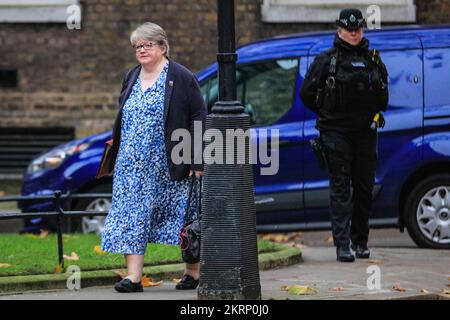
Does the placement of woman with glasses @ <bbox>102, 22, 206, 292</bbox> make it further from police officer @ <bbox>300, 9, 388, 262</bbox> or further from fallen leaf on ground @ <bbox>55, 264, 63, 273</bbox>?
police officer @ <bbox>300, 9, 388, 262</bbox>

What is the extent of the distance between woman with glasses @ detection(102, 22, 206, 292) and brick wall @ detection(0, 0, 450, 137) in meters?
8.32

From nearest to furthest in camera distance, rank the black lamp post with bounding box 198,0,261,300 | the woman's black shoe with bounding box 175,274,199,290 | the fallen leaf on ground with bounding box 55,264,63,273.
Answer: the black lamp post with bounding box 198,0,261,300
the woman's black shoe with bounding box 175,274,199,290
the fallen leaf on ground with bounding box 55,264,63,273

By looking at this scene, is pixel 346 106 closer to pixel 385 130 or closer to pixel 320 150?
pixel 320 150

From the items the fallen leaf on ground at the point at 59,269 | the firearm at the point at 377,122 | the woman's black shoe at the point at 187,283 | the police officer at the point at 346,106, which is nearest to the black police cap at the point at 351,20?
the police officer at the point at 346,106

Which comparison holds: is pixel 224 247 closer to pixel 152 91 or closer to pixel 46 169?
pixel 152 91

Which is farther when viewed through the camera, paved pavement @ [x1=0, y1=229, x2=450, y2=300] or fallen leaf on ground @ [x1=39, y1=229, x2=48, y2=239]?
fallen leaf on ground @ [x1=39, y1=229, x2=48, y2=239]

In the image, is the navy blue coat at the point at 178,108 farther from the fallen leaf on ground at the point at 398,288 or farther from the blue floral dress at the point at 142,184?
the fallen leaf on ground at the point at 398,288

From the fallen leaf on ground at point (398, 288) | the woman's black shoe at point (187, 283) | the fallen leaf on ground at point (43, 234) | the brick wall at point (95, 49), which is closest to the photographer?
the fallen leaf on ground at point (398, 288)

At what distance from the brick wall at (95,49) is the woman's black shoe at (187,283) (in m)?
8.50

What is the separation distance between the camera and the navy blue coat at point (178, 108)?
948cm

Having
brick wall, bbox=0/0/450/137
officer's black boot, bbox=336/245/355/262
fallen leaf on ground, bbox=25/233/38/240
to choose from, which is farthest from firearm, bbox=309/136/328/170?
brick wall, bbox=0/0/450/137

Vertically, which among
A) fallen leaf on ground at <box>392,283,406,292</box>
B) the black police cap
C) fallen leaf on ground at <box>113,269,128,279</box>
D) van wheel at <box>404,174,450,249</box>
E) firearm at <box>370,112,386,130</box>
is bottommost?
fallen leaf on ground at <box>392,283,406,292</box>

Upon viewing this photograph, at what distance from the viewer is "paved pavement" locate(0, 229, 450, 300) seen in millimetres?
9312
